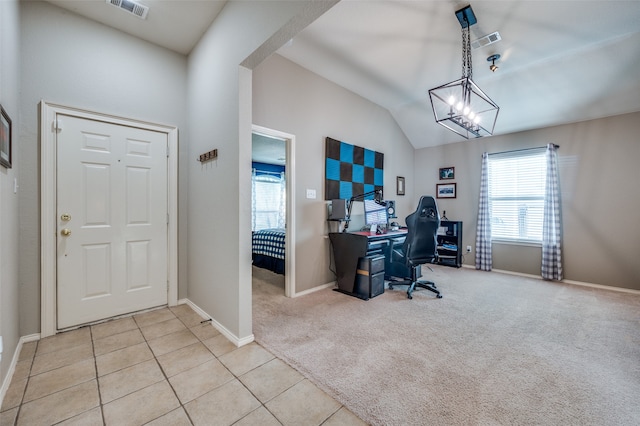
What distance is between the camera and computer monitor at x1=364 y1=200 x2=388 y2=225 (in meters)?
3.86

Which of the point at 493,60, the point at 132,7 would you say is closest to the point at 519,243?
the point at 493,60

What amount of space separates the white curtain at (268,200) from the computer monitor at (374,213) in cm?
298

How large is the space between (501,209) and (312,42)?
4.14 m

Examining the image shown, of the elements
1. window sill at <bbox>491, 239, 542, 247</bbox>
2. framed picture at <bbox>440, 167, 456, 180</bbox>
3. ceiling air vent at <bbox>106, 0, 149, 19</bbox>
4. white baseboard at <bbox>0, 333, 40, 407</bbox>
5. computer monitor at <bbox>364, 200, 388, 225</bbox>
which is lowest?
white baseboard at <bbox>0, 333, 40, 407</bbox>

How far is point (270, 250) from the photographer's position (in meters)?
4.18

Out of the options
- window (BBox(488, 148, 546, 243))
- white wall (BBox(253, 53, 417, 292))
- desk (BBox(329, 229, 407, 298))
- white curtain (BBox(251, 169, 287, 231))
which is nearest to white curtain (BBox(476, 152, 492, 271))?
window (BBox(488, 148, 546, 243))

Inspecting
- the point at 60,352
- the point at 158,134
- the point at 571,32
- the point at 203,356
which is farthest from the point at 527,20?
the point at 60,352

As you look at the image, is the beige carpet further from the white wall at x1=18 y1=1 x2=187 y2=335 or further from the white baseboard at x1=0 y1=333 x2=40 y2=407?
the white wall at x1=18 y1=1 x2=187 y2=335

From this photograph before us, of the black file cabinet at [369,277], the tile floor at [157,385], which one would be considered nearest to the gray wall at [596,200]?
the black file cabinet at [369,277]

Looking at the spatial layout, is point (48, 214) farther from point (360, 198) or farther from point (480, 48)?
point (480, 48)

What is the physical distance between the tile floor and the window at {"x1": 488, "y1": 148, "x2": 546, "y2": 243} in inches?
175

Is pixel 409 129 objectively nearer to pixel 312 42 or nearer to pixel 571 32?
pixel 571 32

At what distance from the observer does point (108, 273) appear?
2475 millimetres

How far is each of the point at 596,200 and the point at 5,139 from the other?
20.8 feet
